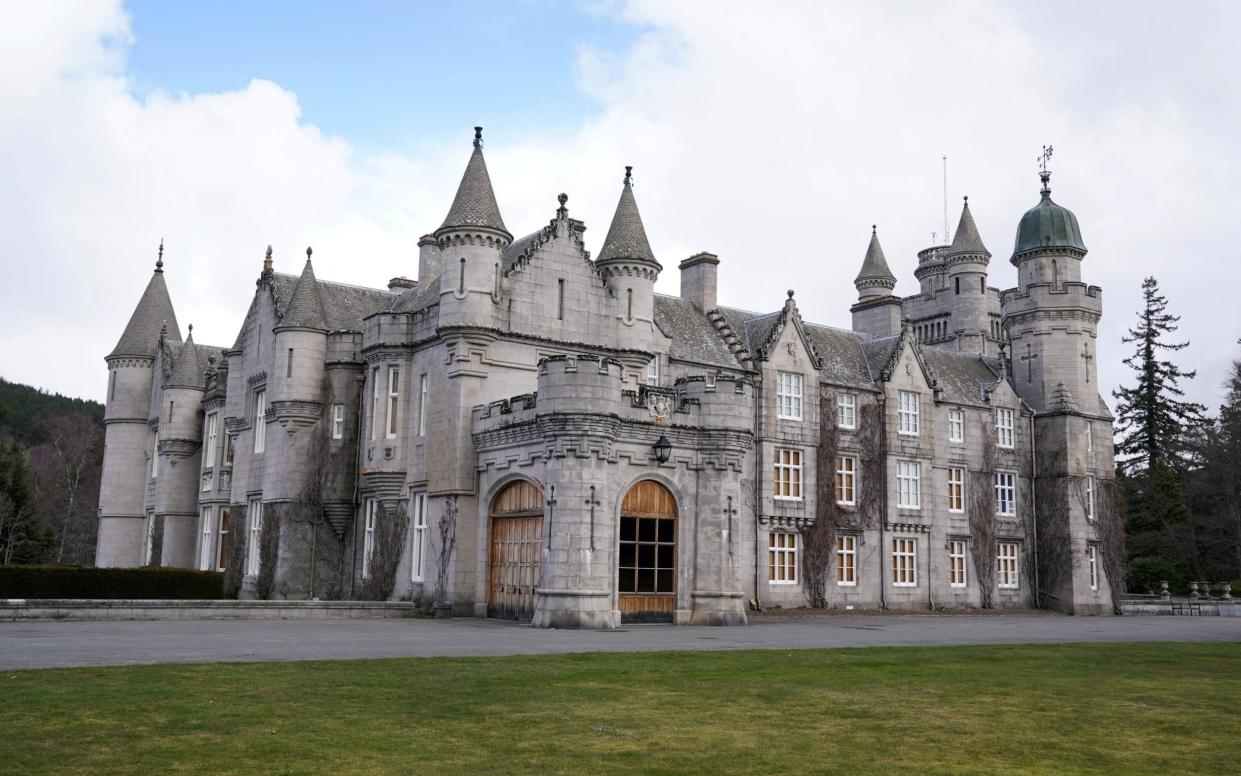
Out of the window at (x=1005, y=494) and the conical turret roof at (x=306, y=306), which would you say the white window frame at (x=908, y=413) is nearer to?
the window at (x=1005, y=494)

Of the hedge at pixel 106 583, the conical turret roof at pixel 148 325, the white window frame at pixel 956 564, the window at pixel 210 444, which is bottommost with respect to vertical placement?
the hedge at pixel 106 583

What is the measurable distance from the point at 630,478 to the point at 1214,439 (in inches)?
1761

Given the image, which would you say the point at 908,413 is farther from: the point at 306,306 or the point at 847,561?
the point at 306,306

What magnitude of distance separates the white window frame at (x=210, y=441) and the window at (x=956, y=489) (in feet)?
93.0

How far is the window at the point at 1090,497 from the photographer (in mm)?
46000

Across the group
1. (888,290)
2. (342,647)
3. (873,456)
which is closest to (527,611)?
(342,647)

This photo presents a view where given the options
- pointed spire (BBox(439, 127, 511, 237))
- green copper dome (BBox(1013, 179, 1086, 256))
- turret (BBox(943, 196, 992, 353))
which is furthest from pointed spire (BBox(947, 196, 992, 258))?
pointed spire (BBox(439, 127, 511, 237))

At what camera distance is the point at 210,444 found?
43.2m

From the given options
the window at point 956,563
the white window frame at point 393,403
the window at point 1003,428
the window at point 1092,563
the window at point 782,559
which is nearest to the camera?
the white window frame at point 393,403

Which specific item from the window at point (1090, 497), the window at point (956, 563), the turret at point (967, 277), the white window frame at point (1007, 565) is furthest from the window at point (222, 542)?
the turret at point (967, 277)

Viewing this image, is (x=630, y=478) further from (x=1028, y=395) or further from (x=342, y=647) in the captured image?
(x=1028, y=395)

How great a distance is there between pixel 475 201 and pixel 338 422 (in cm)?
858

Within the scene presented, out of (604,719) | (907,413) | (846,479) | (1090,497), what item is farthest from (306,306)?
(1090,497)

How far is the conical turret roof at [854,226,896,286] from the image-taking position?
60688 millimetres
